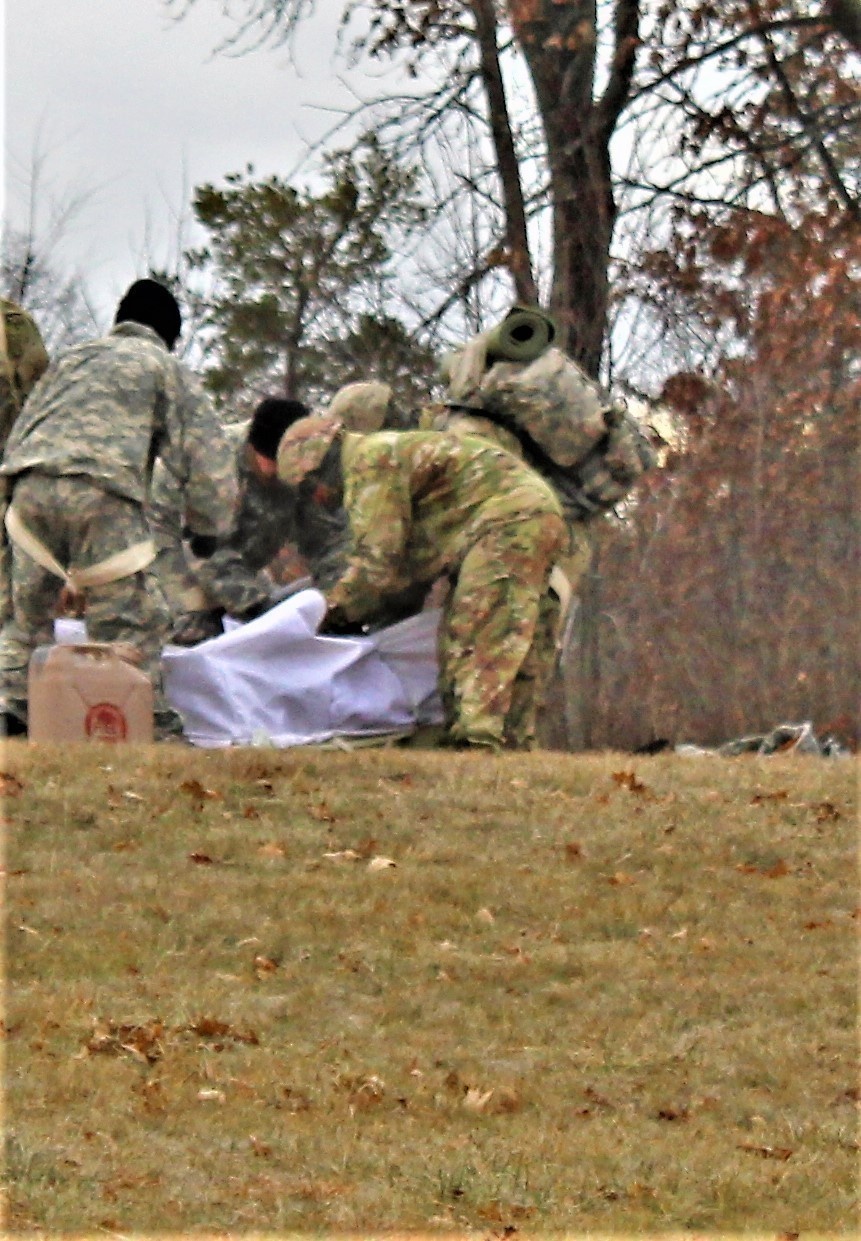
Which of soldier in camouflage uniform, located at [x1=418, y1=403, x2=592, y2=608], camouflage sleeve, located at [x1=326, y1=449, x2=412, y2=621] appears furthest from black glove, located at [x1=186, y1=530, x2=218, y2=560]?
soldier in camouflage uniform, located at [x1=418, y1=403, x2=592, y2=608]

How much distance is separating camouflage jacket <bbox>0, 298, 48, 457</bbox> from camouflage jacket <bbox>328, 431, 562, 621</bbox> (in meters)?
1.56

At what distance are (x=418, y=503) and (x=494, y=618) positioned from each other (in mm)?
723

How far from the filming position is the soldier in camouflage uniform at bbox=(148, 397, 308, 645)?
38.9 feet

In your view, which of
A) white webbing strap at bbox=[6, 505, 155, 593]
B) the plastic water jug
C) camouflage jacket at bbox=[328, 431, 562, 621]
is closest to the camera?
the plastic water jug

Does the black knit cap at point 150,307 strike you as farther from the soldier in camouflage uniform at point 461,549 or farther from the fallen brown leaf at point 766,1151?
the fallen brown leaf at point 766,1151

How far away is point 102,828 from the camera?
8680mm

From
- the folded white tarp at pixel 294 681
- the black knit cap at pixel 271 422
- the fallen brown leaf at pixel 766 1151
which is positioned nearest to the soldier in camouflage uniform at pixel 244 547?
the black knit cap at pixel 271 422

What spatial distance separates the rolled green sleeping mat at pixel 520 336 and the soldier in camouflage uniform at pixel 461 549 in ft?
2.76

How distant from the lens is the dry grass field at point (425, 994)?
5.68m

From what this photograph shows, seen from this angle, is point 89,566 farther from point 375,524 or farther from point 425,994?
point 425,994

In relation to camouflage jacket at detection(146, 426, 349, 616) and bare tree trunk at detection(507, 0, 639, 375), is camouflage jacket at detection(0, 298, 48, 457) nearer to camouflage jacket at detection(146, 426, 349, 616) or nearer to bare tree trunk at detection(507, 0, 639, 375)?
camouflage jacket at detection(146, 426, 349, 616)

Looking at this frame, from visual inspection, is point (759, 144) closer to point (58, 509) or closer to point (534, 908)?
point (58, 509)

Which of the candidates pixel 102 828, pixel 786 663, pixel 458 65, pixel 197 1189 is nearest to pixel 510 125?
pixel 458 65

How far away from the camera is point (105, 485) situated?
34.0 ft
